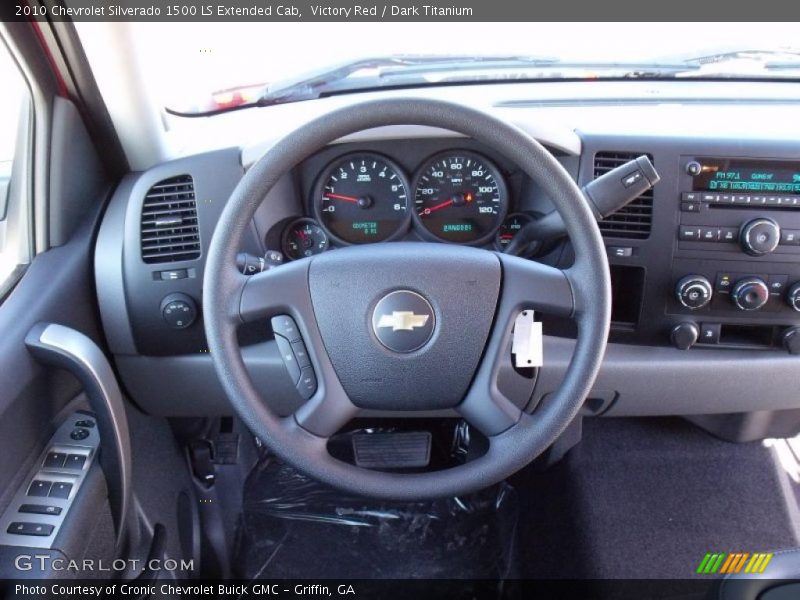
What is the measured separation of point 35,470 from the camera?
1.27m

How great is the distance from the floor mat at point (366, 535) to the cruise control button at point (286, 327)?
919 millimetres

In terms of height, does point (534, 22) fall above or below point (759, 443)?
above

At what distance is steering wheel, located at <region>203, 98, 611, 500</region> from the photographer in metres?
1.09

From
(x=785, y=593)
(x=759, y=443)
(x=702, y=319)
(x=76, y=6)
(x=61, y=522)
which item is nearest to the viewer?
(x=785, y=593)

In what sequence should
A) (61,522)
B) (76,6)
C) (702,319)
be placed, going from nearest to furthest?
(61,522) → (76,6) → (702,319)

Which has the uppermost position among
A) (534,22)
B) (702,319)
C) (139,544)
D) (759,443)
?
(534,22)

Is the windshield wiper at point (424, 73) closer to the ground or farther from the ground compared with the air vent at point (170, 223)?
farther from the ground

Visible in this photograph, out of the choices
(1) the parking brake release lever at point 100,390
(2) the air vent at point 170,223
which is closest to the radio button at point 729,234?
(2) the air vent at point 170,223

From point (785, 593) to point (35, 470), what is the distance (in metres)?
1.34

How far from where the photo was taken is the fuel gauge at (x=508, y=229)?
5.09 feet

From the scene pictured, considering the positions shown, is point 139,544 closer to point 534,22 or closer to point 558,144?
A: point 558,144

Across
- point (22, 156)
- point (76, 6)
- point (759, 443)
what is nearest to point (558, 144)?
point (76, 6)

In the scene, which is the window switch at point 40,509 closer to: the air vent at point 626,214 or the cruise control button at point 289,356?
the cruise control button at point 289,356

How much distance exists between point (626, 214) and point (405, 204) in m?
0.49
